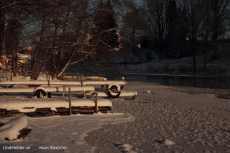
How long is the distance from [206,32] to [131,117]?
4269cm

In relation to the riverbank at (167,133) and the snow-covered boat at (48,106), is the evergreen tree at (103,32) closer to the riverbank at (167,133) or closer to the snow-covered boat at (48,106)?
the riverbank at (167,133)

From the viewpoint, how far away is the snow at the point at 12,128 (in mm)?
6926

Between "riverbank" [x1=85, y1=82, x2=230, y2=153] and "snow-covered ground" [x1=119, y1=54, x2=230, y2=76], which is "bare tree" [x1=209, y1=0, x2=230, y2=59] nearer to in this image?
"snow-covered ground" [x1=119, y1=54, x2=230, y2=76]

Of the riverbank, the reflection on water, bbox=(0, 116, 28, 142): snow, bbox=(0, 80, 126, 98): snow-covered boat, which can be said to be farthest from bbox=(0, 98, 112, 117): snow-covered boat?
the reflection on water

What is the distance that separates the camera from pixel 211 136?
858 centimetres

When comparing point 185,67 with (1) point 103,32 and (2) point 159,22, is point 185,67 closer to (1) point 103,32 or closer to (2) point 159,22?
(2) point 159,22

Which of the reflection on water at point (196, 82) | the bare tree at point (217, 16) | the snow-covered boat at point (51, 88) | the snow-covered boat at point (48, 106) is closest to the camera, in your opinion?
the snow-covered boat at point (48, 106)

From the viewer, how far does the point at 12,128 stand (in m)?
7.06

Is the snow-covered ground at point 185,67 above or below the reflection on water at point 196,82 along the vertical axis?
above

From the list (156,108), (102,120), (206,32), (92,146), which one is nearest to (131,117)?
(102,120)

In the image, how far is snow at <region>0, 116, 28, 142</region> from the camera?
693 cm

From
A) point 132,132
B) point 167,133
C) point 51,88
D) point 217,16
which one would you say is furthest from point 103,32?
point 217,16

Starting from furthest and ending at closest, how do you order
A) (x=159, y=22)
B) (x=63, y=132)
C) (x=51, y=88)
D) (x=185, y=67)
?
(x=159, y=22) → (x=185, y=67) → (x=51, y=88) → (x=63, y=132)

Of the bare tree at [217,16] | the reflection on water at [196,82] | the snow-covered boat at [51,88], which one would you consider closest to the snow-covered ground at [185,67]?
the bare tree at [217,16]
